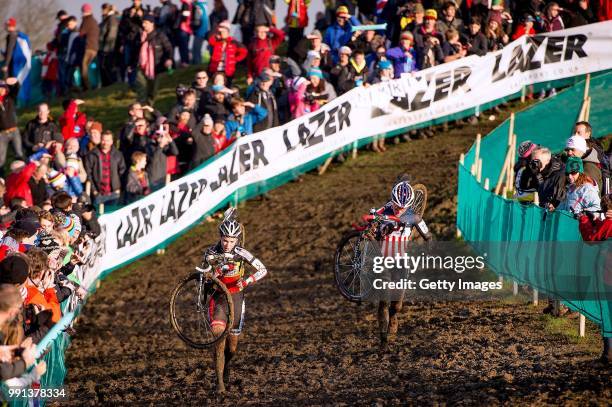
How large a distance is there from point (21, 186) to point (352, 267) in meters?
6.64

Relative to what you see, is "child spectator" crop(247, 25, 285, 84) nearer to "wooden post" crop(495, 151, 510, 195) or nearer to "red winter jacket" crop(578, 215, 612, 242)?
"wooden post" crop(495, 151, 510, 195)

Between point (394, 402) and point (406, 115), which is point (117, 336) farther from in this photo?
point (406, 115)

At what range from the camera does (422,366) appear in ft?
45.9

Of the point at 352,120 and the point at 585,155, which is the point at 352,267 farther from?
the point at 352,120

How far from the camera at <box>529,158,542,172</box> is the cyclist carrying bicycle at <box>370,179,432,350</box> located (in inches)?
65.2

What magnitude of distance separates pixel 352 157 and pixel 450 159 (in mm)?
2044

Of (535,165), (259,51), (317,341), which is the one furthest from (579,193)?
(259,51)

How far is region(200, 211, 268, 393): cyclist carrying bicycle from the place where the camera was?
44.8 feet

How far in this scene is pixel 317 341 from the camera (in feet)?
51.5

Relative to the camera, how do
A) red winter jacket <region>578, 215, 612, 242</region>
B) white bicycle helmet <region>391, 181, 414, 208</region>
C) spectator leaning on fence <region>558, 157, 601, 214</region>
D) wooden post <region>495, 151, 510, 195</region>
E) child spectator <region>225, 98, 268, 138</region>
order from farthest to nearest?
child spectator <region>225, 98, 268, 138</region> < wooden post <region>495, 151, 510, 195</region> < white bicycle helmet <region>391, 181, 414, 208</region> < spectator leaning on fence <region>558, 157, 601, 214</region> < red winter jacket <region>578, 215, 612, 242</region>

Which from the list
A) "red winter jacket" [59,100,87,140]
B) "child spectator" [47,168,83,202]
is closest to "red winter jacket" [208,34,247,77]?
"red winter jacket" [59,100,87,140]

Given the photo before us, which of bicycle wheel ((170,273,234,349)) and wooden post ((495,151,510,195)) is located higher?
wooden post ((495,151,510,195))

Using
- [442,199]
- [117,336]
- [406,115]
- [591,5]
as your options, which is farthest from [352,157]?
[117,336]

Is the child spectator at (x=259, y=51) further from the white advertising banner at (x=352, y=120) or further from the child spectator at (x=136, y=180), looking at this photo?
the child spectator at (x=136, y=180)
